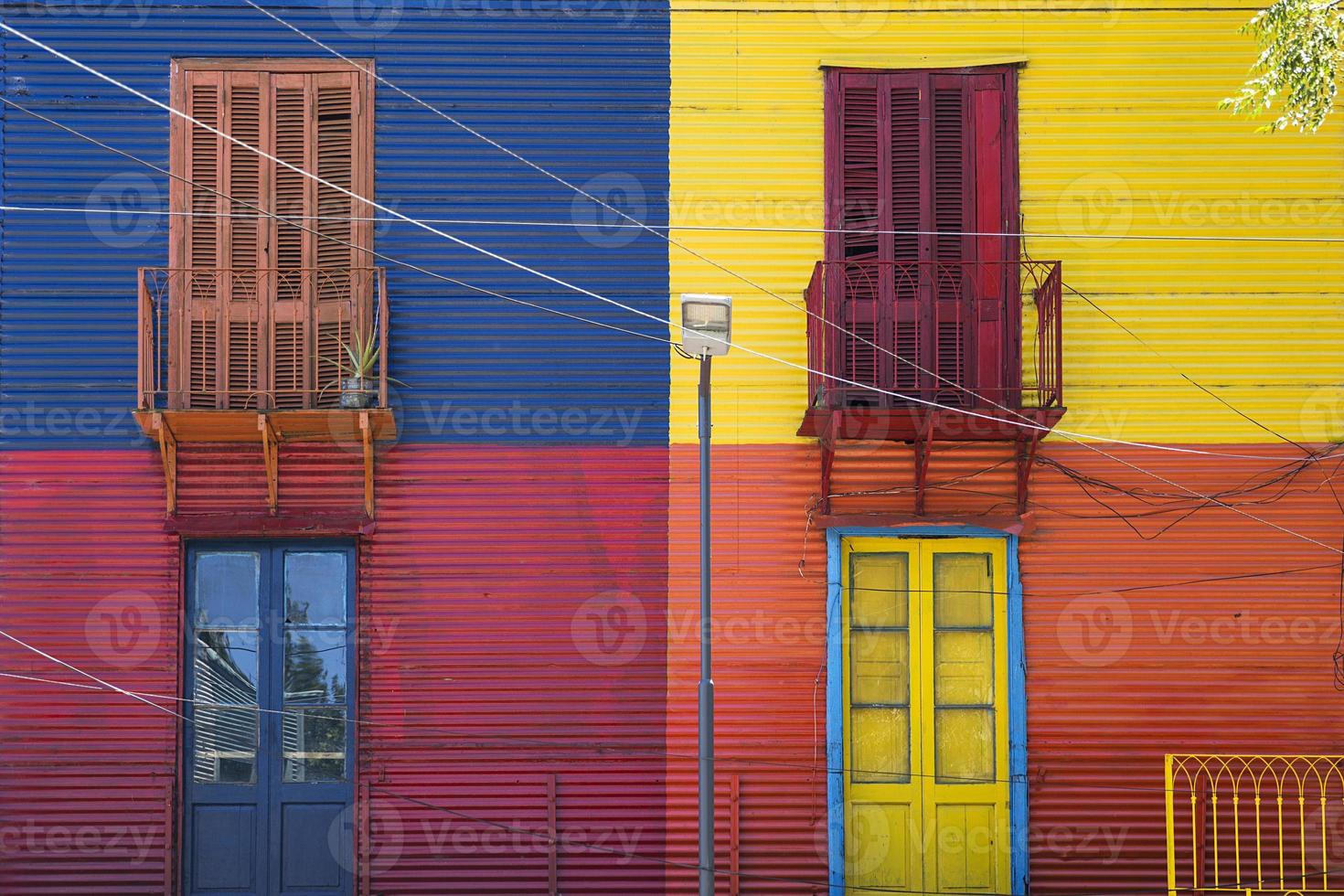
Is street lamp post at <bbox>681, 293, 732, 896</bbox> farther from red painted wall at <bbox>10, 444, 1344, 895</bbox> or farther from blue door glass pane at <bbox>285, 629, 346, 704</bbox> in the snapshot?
blue door glass pane at <bbox>285, 629, 346, 704</bbox>

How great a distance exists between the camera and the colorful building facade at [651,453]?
1138 cm

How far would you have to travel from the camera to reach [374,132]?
1181cm

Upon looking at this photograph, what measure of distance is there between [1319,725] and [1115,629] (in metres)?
1.92

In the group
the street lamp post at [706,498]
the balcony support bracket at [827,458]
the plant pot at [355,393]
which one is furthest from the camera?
the plant pot at [355,393]

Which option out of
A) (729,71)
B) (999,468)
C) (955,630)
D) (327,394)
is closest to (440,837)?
(327,394)

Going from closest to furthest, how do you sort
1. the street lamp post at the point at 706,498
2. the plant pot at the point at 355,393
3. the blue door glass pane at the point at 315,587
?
the street lamp post at the point at 706,498 < the plant pot at the point at 355,393 < the blue door glass pane at the point at 315,587

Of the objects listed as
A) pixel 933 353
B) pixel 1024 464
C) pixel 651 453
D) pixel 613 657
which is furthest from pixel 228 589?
pixel 1024 464

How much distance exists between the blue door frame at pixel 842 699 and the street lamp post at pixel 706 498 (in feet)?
7.36

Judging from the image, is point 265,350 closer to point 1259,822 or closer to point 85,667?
point 85,667

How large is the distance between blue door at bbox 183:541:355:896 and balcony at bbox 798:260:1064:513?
4.49 metres

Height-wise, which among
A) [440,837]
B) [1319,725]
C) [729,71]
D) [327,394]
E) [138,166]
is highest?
[729,71]

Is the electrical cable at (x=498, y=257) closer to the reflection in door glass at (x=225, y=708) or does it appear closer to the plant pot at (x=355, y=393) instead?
the plant pot at (x=355, y=393)

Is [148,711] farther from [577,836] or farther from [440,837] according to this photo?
[577,836]

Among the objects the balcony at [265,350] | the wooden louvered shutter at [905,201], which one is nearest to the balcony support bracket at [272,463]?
the balcony at [265,350]
